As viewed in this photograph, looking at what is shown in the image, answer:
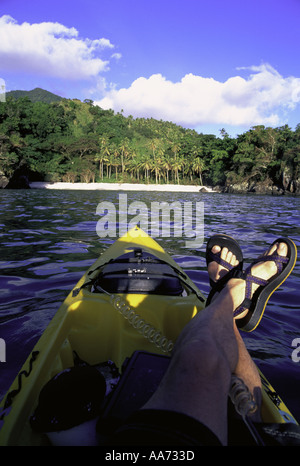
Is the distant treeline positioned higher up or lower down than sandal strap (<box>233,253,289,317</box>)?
higher up

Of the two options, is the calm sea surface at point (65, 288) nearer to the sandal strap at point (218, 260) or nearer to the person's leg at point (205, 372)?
the sandal strap at point (218, 260)

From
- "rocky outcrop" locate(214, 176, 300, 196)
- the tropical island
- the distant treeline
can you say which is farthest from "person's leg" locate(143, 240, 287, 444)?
"rocky outcrop" locate(214, 176, 300, 196)

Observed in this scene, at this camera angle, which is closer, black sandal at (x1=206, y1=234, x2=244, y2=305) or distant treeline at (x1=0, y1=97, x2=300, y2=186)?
black sandal at (x1=206, y1=234, x2=244, y2=305)

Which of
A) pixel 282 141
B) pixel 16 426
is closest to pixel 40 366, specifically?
pixel 16 426

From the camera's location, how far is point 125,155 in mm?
69938

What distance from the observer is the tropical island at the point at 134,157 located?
149ft

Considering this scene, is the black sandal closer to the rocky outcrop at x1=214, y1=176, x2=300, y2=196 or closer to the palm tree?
the rocky outcrop at x1=214, y1=176, x2=300, y2=196

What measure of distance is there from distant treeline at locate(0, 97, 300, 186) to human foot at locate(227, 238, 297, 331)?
1676 inches

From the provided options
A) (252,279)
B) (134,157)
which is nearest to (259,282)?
(252,279)

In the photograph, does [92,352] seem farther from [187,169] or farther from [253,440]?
[187,169]

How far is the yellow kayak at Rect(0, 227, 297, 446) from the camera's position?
150 centimetres

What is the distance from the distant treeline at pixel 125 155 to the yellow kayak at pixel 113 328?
41849 millimetres

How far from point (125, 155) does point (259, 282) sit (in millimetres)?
70511

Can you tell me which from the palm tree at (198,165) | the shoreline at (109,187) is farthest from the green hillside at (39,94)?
the shoreline at (109,187)
